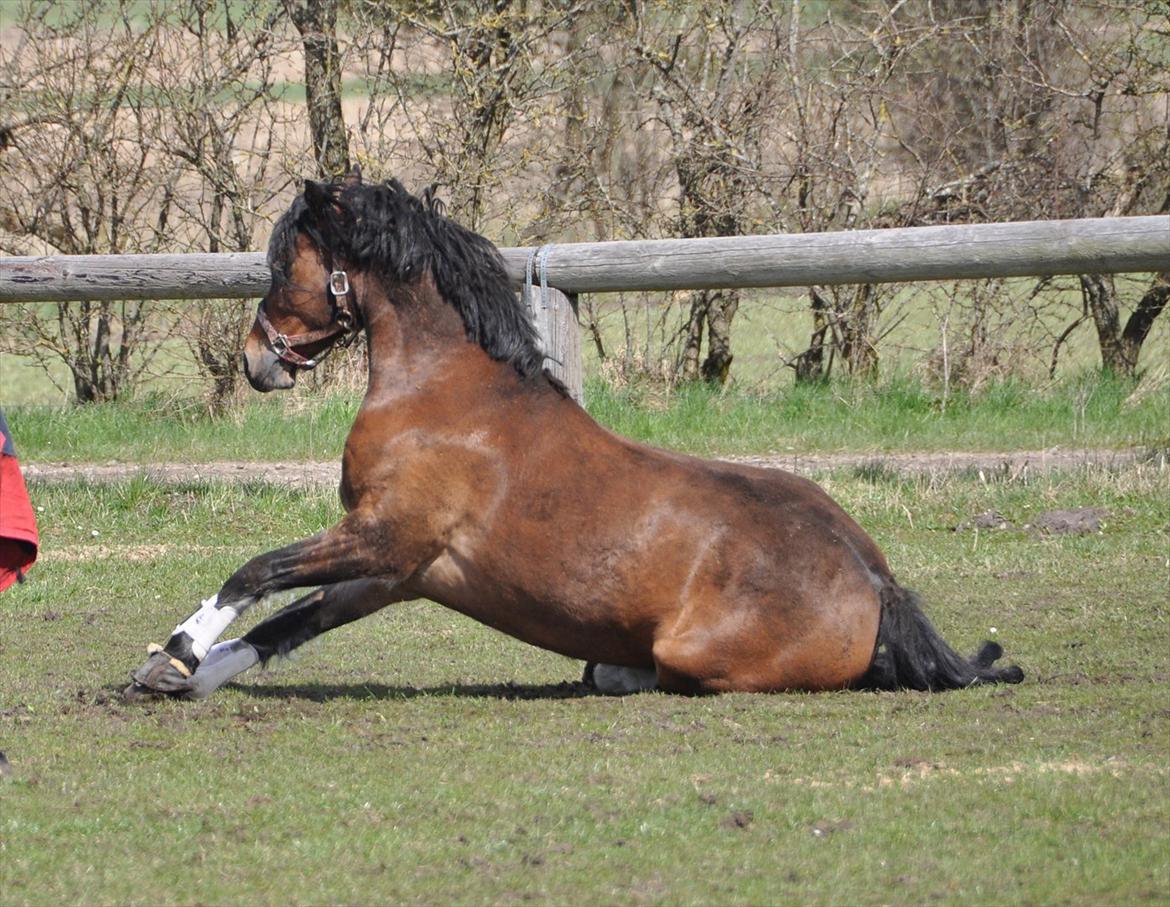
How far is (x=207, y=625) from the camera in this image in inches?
239

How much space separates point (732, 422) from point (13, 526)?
8.49 meters

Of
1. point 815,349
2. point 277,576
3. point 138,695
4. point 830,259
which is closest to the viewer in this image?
point 277,576

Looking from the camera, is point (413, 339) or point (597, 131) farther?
point (597, 131)

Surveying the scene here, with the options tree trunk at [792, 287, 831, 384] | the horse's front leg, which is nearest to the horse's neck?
the horse's front leg

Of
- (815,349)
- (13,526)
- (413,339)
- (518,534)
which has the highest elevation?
(413,339)

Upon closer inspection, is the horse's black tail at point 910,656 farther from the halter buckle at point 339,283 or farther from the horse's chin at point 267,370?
the horse's chin at point 267,370

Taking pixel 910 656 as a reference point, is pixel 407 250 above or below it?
above

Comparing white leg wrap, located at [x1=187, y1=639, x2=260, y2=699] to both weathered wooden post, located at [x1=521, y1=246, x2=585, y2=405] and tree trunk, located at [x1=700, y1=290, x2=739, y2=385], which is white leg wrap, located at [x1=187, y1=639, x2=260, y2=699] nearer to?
weathered wooden post, located at [x1=521, y1=246, x2=585, y2=405]

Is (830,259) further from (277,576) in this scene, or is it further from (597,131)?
(597,131)

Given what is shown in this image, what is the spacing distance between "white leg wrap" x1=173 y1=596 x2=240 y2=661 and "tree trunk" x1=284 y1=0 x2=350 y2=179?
867cm

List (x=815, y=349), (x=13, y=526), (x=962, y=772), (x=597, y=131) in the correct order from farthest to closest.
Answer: (x=815, y=349)
(x=597, y=131)
(x=13, y=526)
(x=962, y=772)

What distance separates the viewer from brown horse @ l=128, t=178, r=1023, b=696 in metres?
5.99

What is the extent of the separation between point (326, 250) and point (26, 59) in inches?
342

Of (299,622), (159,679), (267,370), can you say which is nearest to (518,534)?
(299,622)
